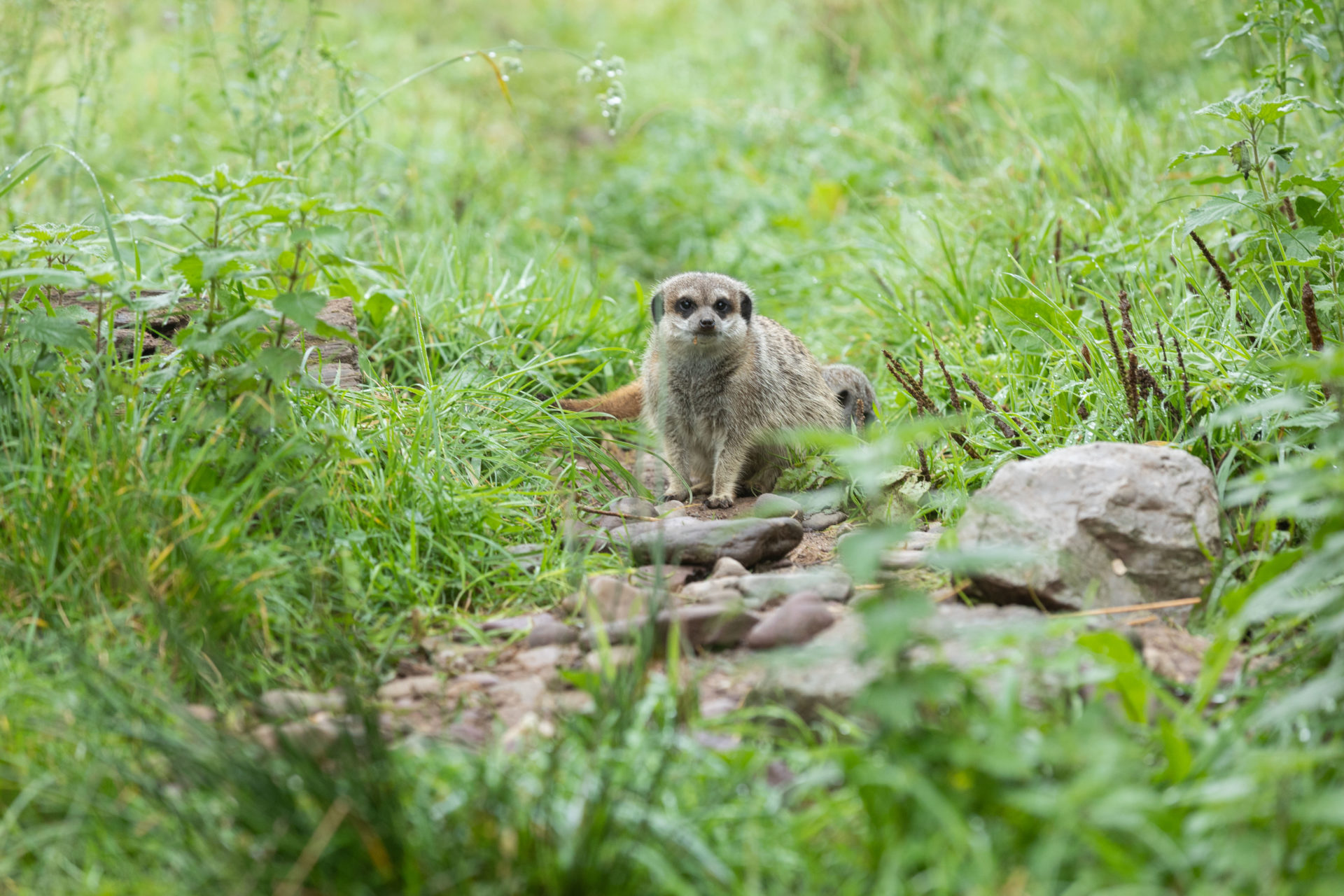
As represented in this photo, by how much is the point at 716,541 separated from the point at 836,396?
157 cm

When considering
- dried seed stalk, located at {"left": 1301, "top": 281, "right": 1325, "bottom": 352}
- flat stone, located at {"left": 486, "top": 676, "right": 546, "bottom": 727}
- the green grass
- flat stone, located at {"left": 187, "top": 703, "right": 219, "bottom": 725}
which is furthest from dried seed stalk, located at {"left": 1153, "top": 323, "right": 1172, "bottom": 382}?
flat stone, located at {"left": 187, "top": 703, "right": 219, "bottom": 725}

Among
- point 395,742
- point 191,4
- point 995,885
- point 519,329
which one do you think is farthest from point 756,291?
point 995,885

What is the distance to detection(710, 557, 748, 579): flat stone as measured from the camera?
10.5ft

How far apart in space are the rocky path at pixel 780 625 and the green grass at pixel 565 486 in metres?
0.09

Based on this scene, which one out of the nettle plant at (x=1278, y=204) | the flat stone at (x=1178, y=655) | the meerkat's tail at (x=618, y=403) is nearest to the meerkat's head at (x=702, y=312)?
the meerkat's tail at (x=618, y=403)

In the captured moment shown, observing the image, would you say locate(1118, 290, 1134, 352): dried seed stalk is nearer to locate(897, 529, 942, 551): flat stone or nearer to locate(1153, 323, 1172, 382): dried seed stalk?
locate(1153, 323, 1172, 382): dried seed stalk

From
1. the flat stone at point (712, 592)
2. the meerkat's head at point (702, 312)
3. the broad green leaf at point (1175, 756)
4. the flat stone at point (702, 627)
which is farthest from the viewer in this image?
the meerkat's head at point (702, 312)

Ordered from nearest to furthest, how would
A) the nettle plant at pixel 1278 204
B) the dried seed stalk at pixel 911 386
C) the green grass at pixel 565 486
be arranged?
the green grass at pixel 565 486 < the nettle plant at pixel 1278 204 < the dried seed stalk at pixel 911 386

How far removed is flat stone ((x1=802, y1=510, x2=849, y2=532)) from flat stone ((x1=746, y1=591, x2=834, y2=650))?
1162 millimetres

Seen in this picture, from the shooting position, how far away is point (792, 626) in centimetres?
261

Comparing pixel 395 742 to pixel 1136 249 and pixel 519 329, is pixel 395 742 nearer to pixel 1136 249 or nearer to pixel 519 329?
pixel 519 329

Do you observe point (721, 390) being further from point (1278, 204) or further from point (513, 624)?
point (1278, 204)

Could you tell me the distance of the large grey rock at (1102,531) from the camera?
270 cm

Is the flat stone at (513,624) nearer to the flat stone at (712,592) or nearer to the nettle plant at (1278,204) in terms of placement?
the flat stone at (712,592)
